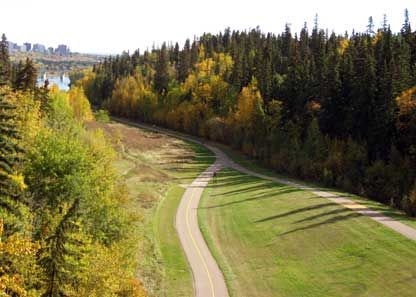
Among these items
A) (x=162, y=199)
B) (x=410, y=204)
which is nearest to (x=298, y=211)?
(x=410, y=204)

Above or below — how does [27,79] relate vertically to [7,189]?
above

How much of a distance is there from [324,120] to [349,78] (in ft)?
25.8

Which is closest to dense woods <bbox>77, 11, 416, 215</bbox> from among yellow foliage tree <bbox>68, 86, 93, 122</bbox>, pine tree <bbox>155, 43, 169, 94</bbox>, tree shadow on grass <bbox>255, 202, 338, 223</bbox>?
tree shadow on grass <bbox>255, 202, 338, 223</bbox>

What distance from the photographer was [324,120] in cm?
7788

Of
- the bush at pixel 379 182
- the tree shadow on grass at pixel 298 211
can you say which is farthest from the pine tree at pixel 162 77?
the tree shadow on grass at pixel 298 211

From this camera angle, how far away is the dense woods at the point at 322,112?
205ft

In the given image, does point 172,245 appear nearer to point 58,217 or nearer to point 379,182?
point 58,217

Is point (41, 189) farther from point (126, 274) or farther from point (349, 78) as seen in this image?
point (349, 78)

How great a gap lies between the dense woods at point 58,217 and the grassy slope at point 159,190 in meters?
2.45

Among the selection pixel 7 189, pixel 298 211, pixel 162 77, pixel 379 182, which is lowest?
pixel 298 211

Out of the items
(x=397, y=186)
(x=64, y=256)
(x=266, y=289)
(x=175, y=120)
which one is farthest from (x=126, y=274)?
(x=175, y=120)

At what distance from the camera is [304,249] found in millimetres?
40031

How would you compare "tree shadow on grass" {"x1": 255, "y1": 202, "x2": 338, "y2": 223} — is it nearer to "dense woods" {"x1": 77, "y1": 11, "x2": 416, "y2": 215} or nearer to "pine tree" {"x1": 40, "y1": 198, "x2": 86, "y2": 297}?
"dense woods" {"x1": 77, "y1": 11, "x2": 416, "y2": 215}

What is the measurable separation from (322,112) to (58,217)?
5719cm
